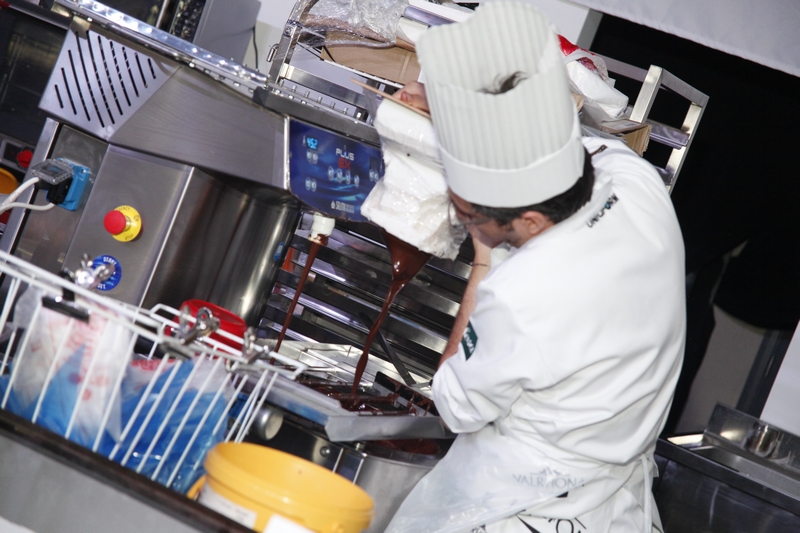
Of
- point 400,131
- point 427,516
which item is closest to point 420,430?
point 427,516

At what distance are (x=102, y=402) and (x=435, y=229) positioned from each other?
78 cm

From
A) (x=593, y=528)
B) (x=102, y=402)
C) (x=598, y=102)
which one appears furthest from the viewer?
(x=598, y=102)

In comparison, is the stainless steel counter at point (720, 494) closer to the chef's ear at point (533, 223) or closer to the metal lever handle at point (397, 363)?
the metal lever handle at point (397, 363)

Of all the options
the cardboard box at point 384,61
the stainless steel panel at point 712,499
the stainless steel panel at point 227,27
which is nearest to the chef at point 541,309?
the cardboard box at point 384,61

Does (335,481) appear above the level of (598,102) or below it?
below

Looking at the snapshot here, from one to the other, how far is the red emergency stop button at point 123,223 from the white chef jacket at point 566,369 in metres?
0.72

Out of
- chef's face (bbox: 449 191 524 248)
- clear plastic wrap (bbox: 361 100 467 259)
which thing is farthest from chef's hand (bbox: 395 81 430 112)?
chef's face (bbox: 449 191 524 248)

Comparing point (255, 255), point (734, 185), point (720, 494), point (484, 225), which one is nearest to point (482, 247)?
point (484, 225)

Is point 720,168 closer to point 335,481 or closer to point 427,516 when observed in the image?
point 427,516

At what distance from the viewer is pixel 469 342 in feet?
3.92

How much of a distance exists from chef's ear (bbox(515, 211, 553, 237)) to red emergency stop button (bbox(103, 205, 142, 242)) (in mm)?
800

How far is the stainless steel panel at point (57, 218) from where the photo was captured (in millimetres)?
1551

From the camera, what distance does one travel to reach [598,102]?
5.66 feet

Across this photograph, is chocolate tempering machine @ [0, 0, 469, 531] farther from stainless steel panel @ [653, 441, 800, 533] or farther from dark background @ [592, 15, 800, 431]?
dark background @ [592, 15, 800, 431]
